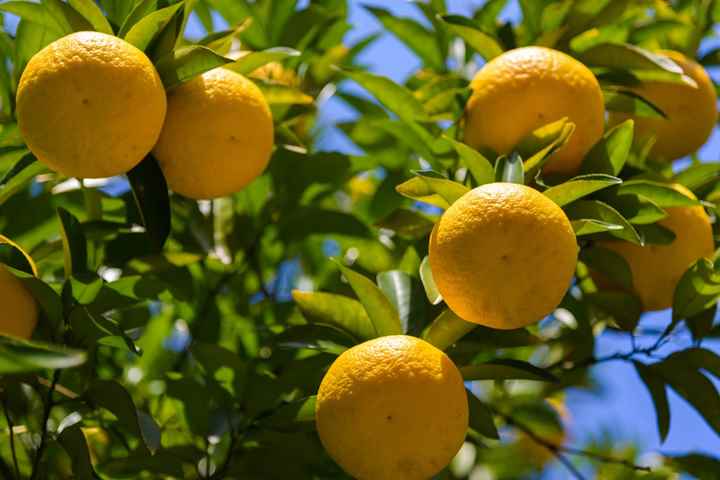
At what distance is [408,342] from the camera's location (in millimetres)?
1633

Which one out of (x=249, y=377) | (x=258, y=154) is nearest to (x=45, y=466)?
(x=249, y=377)

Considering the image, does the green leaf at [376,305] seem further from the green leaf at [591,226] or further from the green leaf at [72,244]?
the green leaf at [72,244]

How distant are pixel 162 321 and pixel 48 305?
0.88 meters

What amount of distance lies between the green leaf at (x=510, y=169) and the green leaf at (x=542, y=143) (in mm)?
26

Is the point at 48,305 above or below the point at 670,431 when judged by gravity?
above

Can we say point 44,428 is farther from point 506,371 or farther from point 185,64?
point 506,371

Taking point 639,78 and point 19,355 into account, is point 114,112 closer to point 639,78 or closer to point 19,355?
point 19,355

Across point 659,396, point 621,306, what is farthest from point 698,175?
point 659,396

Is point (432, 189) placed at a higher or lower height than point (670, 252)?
higher

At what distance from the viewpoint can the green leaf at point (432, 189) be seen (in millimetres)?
1733

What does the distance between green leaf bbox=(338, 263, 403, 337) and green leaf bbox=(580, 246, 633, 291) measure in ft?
1.55

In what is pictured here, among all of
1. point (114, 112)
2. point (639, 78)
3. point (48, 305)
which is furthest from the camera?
point (639, 78)

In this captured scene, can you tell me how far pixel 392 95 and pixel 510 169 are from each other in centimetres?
39

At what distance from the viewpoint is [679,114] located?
2301 mm
